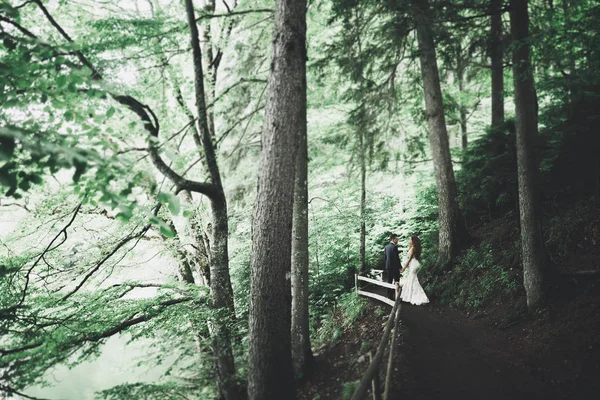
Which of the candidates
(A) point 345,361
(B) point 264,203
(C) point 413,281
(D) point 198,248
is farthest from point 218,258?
(C) point 413,281

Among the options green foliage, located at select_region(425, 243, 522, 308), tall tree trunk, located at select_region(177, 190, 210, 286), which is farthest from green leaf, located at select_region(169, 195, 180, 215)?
tall tree trunk, located at select_region(177, 190, 210, 286)

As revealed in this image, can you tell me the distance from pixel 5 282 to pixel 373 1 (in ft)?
32.6

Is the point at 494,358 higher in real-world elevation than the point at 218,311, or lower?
lower

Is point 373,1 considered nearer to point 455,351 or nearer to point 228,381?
point 455,351

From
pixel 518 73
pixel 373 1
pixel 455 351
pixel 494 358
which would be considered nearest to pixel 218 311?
pixel 455 351

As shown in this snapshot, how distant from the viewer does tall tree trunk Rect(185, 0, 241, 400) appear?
6.62 m

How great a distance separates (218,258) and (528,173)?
6.45m

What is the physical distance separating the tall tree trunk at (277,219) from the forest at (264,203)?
3 centimetres

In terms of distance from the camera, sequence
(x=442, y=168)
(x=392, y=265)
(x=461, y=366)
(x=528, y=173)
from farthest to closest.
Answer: (x=442, y=168)
(x=392, y=265)
(x=528, y=173)
(x=461, y=366)

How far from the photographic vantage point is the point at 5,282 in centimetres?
575

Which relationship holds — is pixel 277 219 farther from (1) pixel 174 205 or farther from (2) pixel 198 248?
(2) pixel 198 248

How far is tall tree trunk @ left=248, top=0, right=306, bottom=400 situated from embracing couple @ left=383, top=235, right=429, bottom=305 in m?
5.36

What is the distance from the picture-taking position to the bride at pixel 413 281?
29.8ft

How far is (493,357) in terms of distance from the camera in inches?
226
